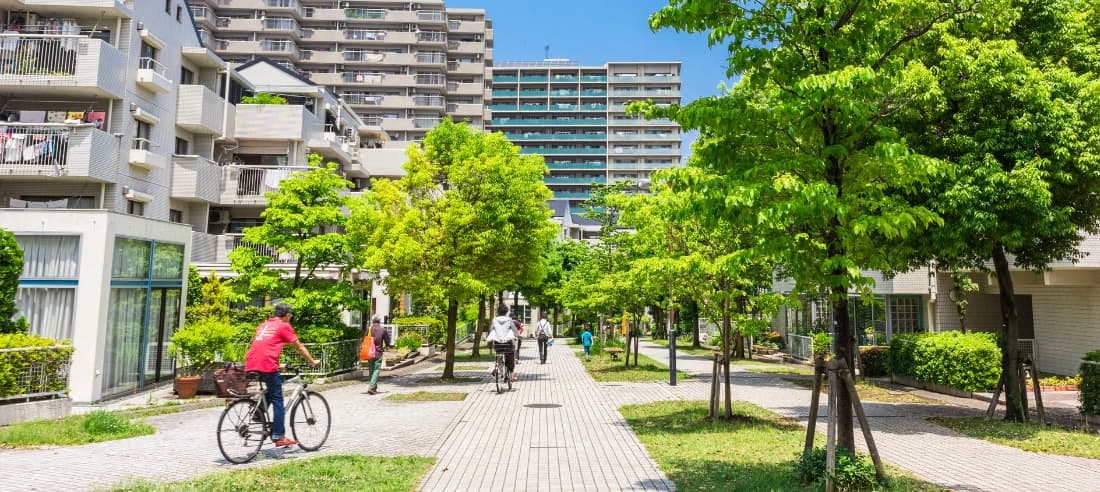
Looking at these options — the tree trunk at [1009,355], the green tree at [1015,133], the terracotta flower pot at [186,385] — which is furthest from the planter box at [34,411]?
the tree trunk at [1009,355]

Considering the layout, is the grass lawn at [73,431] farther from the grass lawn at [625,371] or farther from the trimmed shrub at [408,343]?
the trimmed shrub at [408,343]

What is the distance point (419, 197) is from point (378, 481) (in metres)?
13.3

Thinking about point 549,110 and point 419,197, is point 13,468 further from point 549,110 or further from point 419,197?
point 549,110

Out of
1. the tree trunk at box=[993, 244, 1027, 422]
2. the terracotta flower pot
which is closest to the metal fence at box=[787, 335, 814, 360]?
the tree trunk at box=[993, 244, 1027, 422]

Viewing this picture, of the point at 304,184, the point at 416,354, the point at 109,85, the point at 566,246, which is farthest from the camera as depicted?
the point at 566,246

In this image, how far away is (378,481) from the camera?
292 inches

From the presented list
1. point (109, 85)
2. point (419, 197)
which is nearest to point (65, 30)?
point (109, 85)

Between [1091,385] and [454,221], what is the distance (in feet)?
46.2

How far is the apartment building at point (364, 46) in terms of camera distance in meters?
75.4

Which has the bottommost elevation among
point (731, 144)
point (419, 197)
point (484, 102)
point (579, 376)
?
point (579, 376)

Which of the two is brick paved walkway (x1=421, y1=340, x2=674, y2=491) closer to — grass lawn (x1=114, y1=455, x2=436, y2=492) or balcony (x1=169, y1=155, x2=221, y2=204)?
grass lawn (x1=114, y1=455, x2=436, y2=492)

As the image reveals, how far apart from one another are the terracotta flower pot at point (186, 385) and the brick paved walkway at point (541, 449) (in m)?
6.00

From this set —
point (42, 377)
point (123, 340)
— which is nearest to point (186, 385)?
point (123, 340)

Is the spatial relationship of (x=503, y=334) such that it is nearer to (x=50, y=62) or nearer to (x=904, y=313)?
(x=50, y=62)
